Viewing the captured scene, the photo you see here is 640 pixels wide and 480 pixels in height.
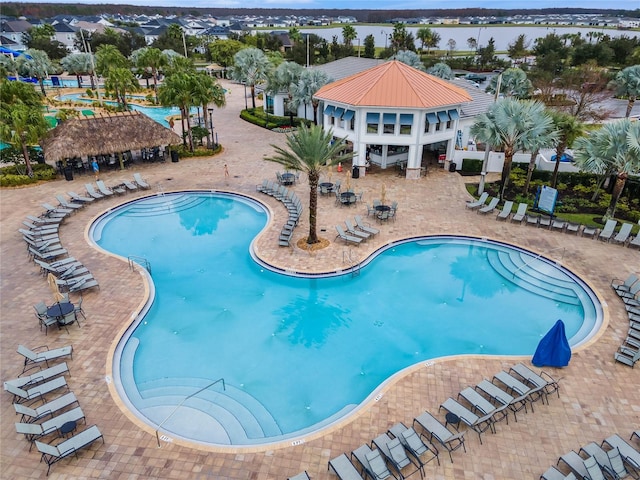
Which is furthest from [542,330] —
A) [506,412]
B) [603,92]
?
[603,92]

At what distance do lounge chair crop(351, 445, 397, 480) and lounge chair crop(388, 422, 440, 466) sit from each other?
0.74 meters

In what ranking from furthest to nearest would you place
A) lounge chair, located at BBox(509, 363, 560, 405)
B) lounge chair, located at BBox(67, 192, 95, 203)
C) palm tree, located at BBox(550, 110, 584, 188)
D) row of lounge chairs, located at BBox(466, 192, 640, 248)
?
lounge chair, located at BBox(67, 192, 95, 203) → palm tree, located at BBox(550, 110, 584, 188) → row of lounge chairs, located at BBox(466, 192, 640, 248) → lounge chair, located at BBox(509, 363, 560, 405)

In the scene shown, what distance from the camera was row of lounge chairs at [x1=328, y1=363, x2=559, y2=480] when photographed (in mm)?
10914

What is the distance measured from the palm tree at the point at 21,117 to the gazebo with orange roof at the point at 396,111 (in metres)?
19.7

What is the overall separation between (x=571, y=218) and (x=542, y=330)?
35.9 feet

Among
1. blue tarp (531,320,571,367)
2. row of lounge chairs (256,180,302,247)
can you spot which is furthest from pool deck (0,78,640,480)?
row of lounge chairs (256,180,302,247)

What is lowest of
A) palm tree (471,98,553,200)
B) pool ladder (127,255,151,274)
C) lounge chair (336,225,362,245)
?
pool ladder (127,255,151,274)

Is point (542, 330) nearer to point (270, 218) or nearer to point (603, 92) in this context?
point (270, 218)

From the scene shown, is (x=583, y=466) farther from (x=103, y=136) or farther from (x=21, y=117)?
(x=21, y=117)

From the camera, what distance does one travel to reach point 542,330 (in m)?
17.3

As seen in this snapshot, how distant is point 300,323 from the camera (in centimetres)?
1769

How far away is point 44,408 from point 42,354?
2594 mm

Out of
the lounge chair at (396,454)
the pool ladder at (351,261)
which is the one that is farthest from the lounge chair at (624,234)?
the lounge chair at (396,454)

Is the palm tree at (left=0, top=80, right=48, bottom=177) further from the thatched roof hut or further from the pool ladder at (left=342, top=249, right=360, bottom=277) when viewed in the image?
the pool ladder at (left=342, top=249, right=360, bottom=277)
